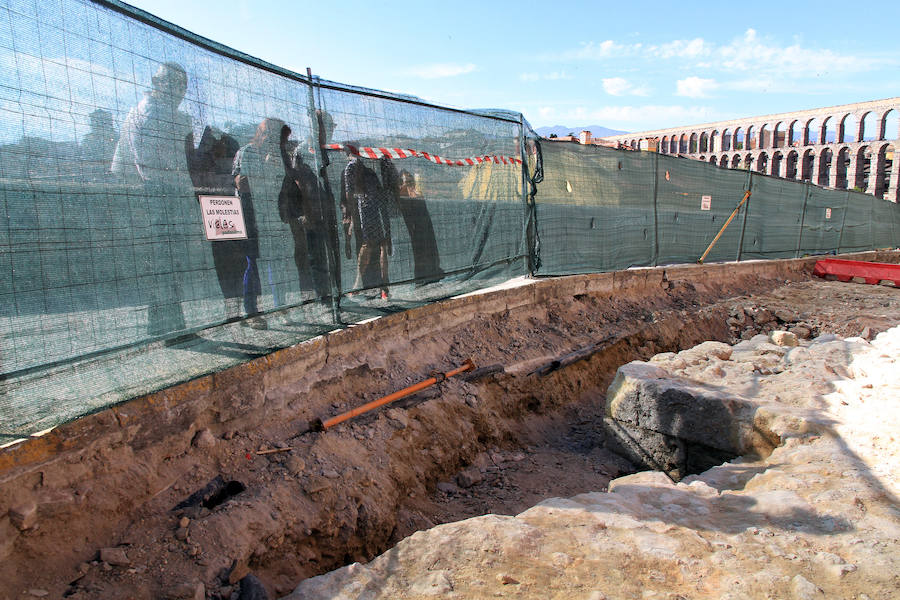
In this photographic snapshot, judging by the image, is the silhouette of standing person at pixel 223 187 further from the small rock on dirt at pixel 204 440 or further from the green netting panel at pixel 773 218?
the green netting panel at pixel 773 218

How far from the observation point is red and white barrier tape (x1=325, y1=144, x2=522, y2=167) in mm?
4113

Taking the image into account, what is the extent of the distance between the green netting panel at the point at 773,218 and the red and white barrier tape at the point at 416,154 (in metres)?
7.80

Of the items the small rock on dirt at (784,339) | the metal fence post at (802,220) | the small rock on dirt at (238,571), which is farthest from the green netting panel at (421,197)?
the metal fence post at (802,220)

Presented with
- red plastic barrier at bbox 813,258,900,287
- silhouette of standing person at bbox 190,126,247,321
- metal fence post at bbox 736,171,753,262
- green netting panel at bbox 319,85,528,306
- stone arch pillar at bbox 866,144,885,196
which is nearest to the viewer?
silhouette of standing person at bbox 190,126,247,321

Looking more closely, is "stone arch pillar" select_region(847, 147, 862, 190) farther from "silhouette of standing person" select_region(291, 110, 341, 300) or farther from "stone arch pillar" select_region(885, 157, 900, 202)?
"silhouette of standing person" select_region(291, 110, 341, 300)

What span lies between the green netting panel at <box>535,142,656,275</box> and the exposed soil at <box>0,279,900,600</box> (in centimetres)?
111

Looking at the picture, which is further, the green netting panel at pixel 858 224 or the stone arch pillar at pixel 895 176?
the stone arch pillar at pixel 895 176

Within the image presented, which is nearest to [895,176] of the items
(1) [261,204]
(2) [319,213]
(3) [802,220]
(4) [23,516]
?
(3) [802,220]

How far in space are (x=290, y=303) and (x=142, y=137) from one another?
1339 millimetres

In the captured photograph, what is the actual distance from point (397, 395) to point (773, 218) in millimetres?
11948

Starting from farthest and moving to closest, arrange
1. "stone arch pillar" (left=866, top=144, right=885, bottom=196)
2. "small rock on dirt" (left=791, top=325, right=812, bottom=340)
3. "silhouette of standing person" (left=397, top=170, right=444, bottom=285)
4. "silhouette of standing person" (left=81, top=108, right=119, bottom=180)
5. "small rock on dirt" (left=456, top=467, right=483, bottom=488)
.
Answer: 1. "stone arch pillar" (left=866, top=144, right=885, bottom=196)
2. "small rock on dirt" (left=791, top=325, right=812, bottom=340)
3. "silhouette of standing person" (left=397, top=170, right=444, bottom=285)
4. "small rock on dirt" (left=456, top=467, right=483, bottom=488)
5. "silhouette of standing person" (left=81, top=108, right=119, bottom=180)

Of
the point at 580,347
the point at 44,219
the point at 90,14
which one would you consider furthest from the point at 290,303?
the point at 580,347

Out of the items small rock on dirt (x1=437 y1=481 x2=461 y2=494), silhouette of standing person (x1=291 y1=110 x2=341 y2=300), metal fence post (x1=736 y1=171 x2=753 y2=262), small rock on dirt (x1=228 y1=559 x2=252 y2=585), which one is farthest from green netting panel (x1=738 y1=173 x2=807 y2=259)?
small rock on dirt (x1=228 y1=559 x2=252 y2=585)

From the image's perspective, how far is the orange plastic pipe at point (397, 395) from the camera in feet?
10.8
